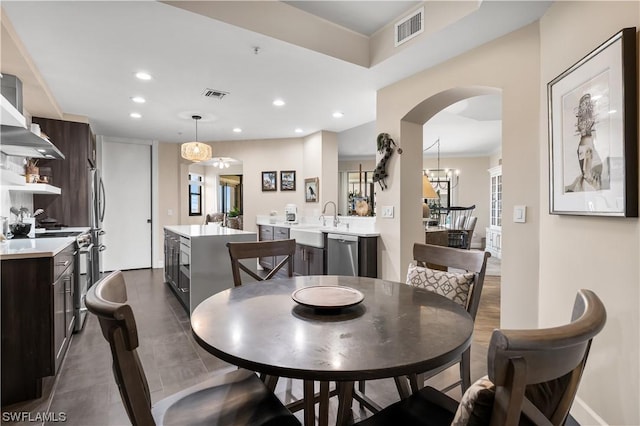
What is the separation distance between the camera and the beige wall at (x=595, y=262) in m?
1.43

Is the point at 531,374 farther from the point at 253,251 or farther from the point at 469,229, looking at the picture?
the point at 469,229

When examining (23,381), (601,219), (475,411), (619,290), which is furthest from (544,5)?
(23,381)

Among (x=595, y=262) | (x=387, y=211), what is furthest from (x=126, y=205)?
(x=595, y=262)

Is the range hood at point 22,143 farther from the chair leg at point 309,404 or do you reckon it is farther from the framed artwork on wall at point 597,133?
the framed artwork on wall at point 597,133

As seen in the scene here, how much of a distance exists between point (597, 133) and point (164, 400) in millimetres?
2262

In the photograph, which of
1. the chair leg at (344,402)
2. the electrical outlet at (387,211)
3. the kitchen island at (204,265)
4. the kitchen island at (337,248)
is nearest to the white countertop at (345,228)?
the kitchen island at (337,248)

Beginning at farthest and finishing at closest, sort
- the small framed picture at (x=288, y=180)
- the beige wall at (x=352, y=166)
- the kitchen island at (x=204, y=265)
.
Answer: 1. the beige wall at (x=352, y=166)
2. the small framed picture at (x=288, y=180)
3. the kitchen island at (x=204, y=265)

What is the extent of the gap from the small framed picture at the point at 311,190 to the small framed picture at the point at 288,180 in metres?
0.28

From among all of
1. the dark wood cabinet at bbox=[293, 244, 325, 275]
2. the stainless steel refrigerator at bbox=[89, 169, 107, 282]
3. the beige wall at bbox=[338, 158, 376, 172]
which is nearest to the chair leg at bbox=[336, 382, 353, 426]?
the dark wood cabinet at bbox=[293, 244, 325, 275]

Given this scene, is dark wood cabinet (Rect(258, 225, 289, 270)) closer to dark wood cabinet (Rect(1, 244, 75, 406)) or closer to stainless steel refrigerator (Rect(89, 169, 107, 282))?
stainless steel refrigerator (Rect(89, 169, 107, 282))

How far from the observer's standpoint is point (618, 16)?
151 cm

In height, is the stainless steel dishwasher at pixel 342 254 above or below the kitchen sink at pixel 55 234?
below

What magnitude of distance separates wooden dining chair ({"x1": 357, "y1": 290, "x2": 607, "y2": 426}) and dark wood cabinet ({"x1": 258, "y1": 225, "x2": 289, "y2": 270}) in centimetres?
449

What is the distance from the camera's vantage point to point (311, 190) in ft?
19.2
